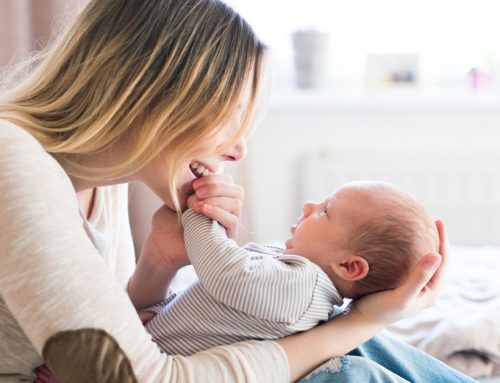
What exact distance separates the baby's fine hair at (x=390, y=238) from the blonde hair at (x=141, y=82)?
0.32 metres

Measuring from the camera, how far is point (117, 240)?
1592 millimetres

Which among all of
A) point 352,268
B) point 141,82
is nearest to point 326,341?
point 352,268

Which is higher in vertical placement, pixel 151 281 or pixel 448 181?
pixel 151 281

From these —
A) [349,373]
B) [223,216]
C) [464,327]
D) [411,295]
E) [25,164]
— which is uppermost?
[25,164]

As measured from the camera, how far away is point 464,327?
5.14 ft

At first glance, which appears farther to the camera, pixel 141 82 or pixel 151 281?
pixel 151 281

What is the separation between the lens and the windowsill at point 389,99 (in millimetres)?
2930

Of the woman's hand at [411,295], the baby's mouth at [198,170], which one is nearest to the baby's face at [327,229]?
the woman's hand at [411,295]

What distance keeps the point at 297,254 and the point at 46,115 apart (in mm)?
525

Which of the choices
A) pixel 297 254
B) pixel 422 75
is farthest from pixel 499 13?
pixel 297 254

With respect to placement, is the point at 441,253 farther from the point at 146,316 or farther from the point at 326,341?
the point at 146,316

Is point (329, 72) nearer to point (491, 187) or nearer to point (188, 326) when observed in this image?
point (491, 187)

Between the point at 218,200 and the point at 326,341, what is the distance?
0.30 metres

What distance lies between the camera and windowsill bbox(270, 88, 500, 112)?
2.93 meters
